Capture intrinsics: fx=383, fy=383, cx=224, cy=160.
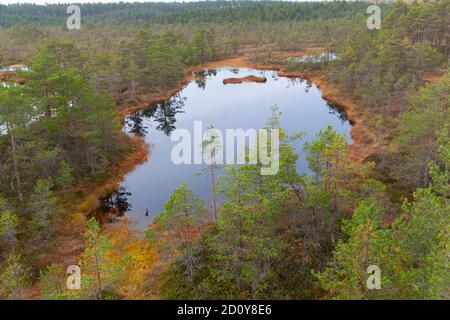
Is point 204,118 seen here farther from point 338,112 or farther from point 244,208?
point 244,208

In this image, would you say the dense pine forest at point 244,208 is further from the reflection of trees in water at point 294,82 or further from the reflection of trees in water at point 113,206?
the reflection of trees in water at point 294,82

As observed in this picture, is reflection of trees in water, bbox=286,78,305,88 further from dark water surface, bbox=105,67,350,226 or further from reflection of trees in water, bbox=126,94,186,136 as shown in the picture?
reflection of trees in water, bbox=126,94,186,136

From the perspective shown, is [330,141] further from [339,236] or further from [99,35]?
[99,35]

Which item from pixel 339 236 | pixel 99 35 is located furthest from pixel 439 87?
pixel 99 35

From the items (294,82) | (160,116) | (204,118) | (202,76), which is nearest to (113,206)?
(204,118)

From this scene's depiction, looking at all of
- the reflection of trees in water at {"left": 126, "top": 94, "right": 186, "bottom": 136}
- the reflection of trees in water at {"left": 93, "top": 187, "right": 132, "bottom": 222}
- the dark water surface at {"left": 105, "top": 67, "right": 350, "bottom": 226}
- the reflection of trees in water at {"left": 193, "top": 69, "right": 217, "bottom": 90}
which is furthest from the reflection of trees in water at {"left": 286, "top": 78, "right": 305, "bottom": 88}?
the reflection of trees in water at {"left": 93, "top": 187, "right": 132, "bottom": 222}

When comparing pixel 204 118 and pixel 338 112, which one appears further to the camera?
pixel 204 118
